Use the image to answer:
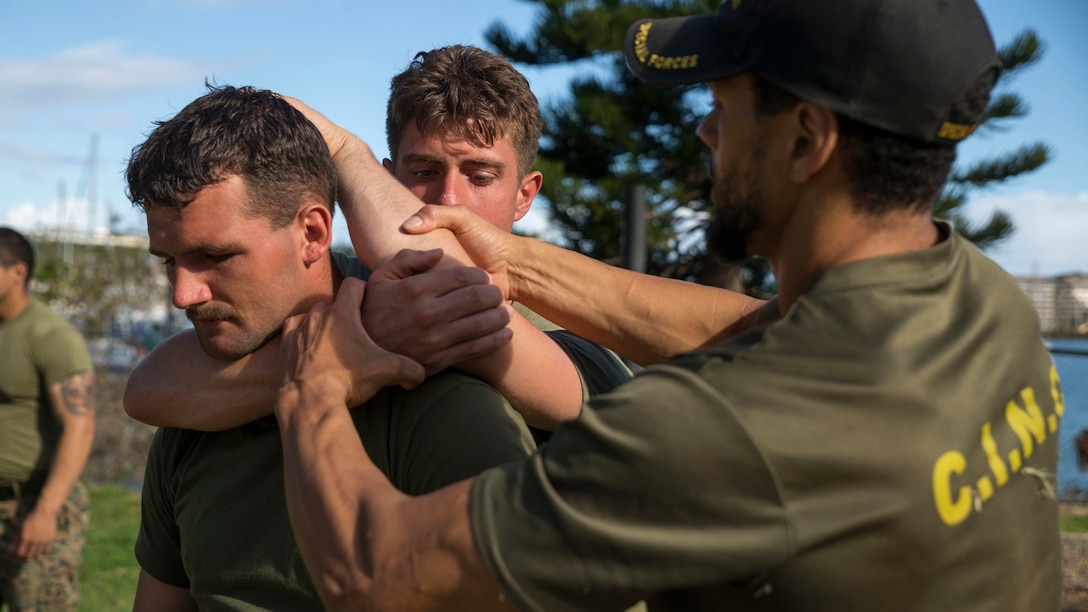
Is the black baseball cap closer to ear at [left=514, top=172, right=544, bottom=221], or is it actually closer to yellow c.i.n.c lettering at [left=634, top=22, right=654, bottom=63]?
yellow c.i.n.c lettering at [left=634, top=22, right=654, bottom=63]

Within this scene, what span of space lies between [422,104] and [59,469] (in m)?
3.54

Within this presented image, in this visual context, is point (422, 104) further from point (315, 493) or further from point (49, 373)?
point (49, 373)

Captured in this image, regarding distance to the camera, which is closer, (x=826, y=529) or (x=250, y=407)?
(x=826, y=529)

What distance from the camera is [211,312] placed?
2180mm

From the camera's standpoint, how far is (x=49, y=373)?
18.4ft

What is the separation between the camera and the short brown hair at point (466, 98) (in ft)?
10.0

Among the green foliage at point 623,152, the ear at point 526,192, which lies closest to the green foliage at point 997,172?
the green foliage at point 623,152

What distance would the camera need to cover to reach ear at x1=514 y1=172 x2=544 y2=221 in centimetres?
334

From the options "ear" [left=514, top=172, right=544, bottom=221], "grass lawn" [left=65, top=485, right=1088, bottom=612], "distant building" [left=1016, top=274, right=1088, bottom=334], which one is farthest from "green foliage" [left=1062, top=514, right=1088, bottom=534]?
"ear" [left=514, top=172, right=544, bottom=221]

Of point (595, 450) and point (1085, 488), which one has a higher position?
point (595, 450)

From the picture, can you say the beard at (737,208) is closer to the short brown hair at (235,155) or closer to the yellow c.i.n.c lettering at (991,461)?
the yellow c.i.n.c lettering at (991,461)

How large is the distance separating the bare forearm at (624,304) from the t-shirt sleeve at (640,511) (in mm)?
824

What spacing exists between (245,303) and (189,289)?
117mm

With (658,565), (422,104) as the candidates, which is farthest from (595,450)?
(422,104)
